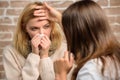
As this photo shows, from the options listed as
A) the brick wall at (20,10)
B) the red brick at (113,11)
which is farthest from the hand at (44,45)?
the red brick at (113,11)

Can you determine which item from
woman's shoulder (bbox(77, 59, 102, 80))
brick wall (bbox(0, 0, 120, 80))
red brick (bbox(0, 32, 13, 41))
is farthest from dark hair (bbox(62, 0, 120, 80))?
red brick (bbox(0, 32, 13, 41))

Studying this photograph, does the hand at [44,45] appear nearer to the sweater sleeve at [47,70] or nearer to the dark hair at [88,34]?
the sweater sleeve at [47,70]

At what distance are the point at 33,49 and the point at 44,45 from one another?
3.1 inches

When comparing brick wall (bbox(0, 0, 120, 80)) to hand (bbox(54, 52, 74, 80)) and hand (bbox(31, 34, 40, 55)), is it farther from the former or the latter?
hand (bbox(54, 52, 74, 80))

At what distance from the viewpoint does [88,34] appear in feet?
4.69

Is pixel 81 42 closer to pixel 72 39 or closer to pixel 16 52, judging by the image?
pixel 72 39

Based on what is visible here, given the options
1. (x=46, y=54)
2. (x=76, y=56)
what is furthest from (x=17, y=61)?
(x=76, y=56)

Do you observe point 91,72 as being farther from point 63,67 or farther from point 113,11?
point 113,11

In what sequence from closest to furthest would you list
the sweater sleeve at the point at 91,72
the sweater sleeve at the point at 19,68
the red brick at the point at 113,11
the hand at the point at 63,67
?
the sweater sleeve at the point at 91,72 < the hand at the point at 63,67 < the sweater sleeve at the point at 19,68 < the red brick at the point at 113,11

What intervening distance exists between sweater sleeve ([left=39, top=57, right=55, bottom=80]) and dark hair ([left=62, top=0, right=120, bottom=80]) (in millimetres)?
714

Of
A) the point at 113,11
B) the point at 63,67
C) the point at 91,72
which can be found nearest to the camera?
the point at 91,72

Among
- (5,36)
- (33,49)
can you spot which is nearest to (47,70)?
(33,49)

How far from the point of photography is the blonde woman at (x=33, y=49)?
2162 mm

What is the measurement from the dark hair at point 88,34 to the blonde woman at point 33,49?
702 mm
